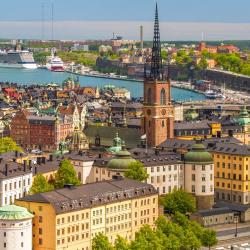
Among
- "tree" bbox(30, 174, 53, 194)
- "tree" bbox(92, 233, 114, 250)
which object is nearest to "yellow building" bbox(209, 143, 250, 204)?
"tree" bbox(30, 174, 53, 194)

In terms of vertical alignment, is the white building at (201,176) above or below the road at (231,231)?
above

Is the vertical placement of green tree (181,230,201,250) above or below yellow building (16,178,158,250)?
below

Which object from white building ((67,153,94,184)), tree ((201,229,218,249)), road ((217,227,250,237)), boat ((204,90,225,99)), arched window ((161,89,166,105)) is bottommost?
boat ((204,90,225,99))

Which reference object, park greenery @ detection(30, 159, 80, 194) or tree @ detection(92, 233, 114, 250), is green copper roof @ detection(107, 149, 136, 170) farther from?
tree @ detection(92, 233, 114, 250)

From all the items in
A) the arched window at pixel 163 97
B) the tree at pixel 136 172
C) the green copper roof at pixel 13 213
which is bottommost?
the tree at pixel 136 172

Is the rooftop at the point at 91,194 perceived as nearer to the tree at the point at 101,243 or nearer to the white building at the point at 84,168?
the tree at the point at 101,243

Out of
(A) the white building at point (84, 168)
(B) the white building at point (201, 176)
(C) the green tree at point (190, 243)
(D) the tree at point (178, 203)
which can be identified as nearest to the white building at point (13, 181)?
(A) the white building at point (84, 168)

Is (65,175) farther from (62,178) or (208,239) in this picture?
(208,239)
